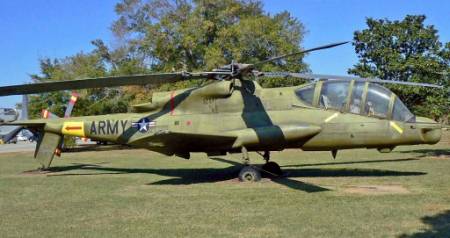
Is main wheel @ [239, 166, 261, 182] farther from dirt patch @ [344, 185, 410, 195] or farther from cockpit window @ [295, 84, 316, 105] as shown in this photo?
dirt patch @ [344, 185, 410, 195]

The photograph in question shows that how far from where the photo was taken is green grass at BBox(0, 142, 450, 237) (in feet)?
23.2

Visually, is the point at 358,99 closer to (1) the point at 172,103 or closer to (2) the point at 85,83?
(1) the point at 172,103

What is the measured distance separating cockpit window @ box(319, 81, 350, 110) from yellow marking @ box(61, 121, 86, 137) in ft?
23.8

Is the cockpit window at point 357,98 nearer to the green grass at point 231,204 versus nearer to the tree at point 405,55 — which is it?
the green grass at point 231,204

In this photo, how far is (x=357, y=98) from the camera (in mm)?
12094

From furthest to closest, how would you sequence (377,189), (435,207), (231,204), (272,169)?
(272,169), (377,189), (231,204), (435,207)

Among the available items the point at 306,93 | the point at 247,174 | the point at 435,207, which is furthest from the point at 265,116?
the point at 435,207

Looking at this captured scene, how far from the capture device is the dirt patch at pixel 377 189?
32.6 ft

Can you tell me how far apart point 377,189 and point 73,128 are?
9.31m

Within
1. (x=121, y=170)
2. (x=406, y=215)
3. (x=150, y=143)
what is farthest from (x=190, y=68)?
(x=406, y=215)

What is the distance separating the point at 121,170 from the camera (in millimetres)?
16797

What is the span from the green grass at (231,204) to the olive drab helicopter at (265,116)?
37.3 inches

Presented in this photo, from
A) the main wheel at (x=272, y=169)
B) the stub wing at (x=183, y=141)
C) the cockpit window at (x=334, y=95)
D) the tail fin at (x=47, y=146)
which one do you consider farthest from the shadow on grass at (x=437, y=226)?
the tail fin at (x=47, y=146)

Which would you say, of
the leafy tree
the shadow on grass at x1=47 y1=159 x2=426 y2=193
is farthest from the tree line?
the shadow on grass at x1=47 y1=159 x2=426 y2=193
